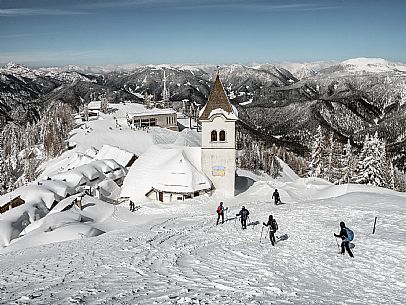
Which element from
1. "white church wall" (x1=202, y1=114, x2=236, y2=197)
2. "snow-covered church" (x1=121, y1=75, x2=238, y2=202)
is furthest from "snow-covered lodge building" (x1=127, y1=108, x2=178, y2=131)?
"white church wall" (x1=202, y1=114, x2=236, y2=197)

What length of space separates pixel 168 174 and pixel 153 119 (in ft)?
173

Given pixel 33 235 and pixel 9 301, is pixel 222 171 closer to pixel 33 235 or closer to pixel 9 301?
pixel 33 235

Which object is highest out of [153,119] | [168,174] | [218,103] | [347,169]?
[218,103]

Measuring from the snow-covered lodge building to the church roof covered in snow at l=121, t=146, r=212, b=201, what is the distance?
4517 cm

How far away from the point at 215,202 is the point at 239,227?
1108cm

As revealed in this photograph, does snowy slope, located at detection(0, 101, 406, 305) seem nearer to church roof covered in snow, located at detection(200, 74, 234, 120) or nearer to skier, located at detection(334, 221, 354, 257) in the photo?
skier, located at detection(334, 221, 354, 257)

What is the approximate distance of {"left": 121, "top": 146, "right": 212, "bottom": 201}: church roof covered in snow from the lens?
3500cm

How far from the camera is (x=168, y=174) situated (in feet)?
117

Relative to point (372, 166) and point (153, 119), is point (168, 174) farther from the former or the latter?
point (153, 119)

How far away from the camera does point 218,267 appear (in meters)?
15.1

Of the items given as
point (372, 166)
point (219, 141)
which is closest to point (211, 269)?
point (219, 141)

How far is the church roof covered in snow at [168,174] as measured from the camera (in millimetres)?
35000

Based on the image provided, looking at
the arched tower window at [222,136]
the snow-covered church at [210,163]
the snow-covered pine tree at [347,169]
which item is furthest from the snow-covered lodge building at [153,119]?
the arched tower window at [222,136]

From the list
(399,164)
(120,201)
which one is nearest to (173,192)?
(120,201)
